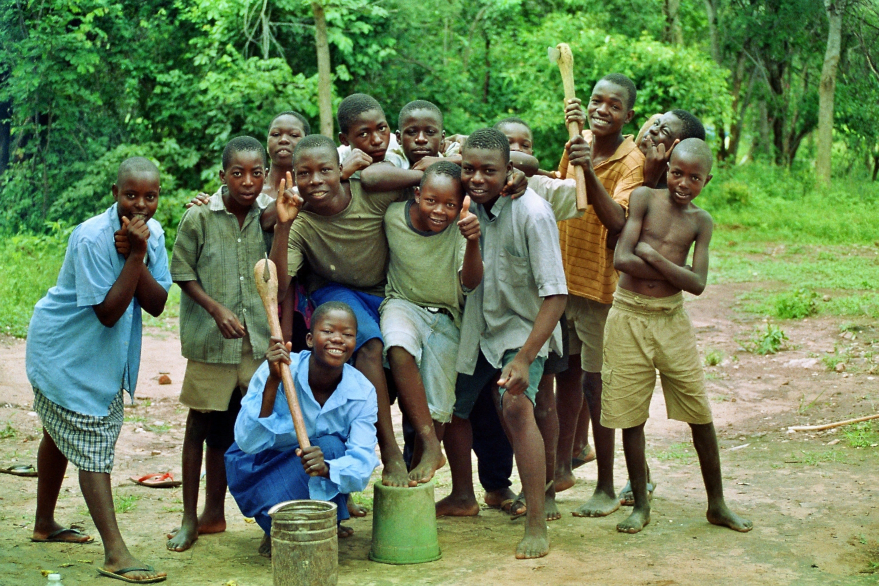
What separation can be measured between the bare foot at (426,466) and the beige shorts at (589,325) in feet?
3.32

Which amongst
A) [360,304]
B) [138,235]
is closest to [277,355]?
[360,304]

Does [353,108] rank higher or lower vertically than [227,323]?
higher

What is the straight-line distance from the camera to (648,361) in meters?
4.01

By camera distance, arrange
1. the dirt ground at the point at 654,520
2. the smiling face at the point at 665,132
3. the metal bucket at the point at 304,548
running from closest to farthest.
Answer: the metal bucket at the point at 304,548 → the dirt ground at the point at 654,520 → the smiling face at the point at 665,132

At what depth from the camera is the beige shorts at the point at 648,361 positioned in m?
3.97

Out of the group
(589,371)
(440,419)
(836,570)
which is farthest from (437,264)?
(836,570)

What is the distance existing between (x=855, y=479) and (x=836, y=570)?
1.29 m

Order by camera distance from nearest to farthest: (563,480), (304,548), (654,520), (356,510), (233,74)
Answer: (304,548) → (654,520) → (356,510) → (563,480) → (233,74)

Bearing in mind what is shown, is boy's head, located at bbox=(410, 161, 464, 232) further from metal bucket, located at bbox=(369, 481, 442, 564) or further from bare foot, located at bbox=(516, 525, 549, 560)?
bare foot, located at bbox=(516, 525, 549, 560)

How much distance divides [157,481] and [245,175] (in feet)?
6.38

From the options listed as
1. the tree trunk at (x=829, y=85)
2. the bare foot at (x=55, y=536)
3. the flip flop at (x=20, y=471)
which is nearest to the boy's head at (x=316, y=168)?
the bare foot at (x=55, y=536)

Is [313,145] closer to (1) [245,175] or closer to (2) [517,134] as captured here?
(1) [245,175]

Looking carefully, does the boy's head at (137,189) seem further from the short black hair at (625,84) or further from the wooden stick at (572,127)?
the short black hair at (625,84)

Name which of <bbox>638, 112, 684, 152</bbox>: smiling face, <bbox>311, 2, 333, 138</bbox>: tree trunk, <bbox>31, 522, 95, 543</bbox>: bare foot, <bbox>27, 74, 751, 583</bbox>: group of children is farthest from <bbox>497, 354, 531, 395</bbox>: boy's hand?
<bbox>311, 2, 333, 138</bbox>: tree trunk
